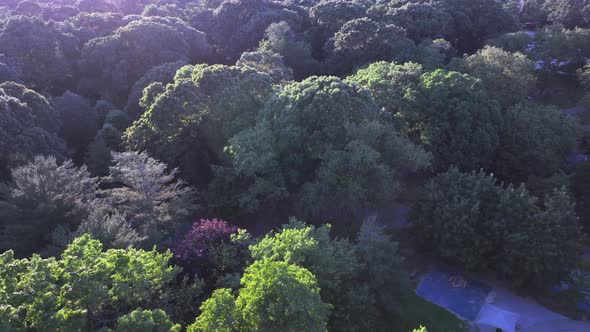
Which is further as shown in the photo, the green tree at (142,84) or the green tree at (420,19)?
the green tree at (420,19)

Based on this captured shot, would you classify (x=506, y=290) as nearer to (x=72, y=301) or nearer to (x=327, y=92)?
(x=327, y=92)

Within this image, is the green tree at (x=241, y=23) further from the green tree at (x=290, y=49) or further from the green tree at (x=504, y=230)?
the green tree at (x=504, y=230)

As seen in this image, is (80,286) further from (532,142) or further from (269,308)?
(532,142)

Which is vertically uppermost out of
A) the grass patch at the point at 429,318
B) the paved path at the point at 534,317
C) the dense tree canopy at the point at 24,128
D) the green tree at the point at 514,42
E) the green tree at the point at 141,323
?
the dense tree canopy at the point at 24,128

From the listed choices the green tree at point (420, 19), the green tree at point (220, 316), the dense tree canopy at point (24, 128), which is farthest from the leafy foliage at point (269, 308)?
the green tree at point (420, 19)

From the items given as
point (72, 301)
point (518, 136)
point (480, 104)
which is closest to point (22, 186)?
point (72, 301)

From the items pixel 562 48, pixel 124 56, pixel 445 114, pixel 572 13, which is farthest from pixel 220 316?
pixel 572 13

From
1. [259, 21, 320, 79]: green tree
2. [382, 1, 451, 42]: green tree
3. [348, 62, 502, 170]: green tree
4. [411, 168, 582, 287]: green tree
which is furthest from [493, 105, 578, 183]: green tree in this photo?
[259, 21, 320, 79]: green tree
